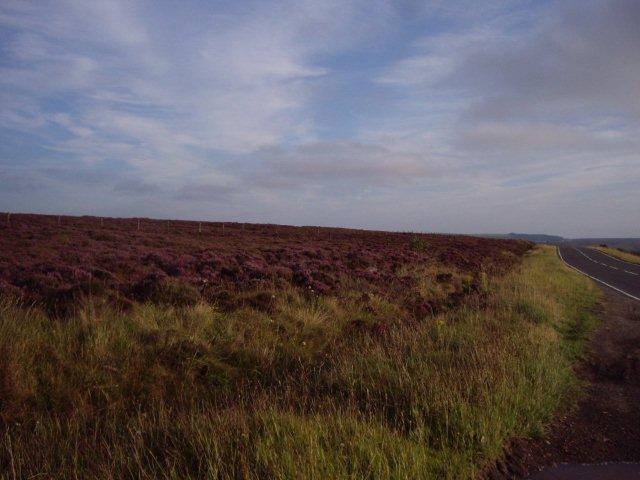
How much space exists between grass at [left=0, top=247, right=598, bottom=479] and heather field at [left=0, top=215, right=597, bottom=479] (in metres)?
0.03

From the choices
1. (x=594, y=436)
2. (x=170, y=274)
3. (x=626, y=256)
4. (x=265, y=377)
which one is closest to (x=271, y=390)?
(x=265, y=377)

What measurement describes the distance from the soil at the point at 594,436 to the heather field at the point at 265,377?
20 cm

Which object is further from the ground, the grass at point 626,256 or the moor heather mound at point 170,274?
the moor heather mound at point 170,274

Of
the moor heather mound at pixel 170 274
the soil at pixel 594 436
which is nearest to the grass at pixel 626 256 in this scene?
the moor heather mound at pixel 170 274

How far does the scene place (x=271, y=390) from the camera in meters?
5.61

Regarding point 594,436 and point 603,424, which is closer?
point 594,436

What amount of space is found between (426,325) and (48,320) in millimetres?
7132

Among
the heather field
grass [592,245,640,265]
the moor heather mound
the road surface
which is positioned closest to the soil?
the road surface

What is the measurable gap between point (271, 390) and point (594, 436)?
389 centimetres

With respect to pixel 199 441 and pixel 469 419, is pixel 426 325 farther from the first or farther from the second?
pixel 199 441

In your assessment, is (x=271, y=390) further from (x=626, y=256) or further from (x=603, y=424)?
(x=626, y=256)

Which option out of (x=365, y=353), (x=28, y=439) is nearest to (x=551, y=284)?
(x=365, y=353)

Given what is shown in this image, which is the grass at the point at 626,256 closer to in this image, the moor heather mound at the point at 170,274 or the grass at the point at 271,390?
the moor heather mound at the point at 170,274

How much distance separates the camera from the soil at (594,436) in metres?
4.05
